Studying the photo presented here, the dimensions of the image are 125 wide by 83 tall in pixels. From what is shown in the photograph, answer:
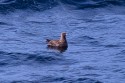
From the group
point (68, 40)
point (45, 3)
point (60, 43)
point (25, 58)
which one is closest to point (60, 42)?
point (60, 43)

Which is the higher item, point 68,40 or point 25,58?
point 25,58

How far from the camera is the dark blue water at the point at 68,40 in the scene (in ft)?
79.8

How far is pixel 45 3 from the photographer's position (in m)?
34.7

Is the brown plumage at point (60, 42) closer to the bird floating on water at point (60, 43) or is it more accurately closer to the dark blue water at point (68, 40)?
the bird floating on water at point (60, 43)

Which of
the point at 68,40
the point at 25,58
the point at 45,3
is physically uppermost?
the point at 45,3

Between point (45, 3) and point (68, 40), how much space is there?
586 cm

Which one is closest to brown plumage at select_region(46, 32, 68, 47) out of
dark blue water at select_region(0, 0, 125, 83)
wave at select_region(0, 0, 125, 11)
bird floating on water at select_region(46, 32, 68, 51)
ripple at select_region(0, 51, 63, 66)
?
bird floating on water at select_region(46, 32, 68, 51)

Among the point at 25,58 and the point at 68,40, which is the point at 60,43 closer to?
the point at 68,40

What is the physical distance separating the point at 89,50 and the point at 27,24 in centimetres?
475

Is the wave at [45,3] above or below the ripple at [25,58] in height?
above

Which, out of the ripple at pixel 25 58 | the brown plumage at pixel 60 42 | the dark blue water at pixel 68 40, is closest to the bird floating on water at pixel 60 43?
the brown plumage at pixel 60 42

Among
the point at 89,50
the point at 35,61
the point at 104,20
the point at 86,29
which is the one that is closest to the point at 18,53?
the point at 35,61

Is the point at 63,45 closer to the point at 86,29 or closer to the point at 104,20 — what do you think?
the point at 86,29

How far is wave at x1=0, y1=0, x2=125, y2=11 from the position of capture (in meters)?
33.8
